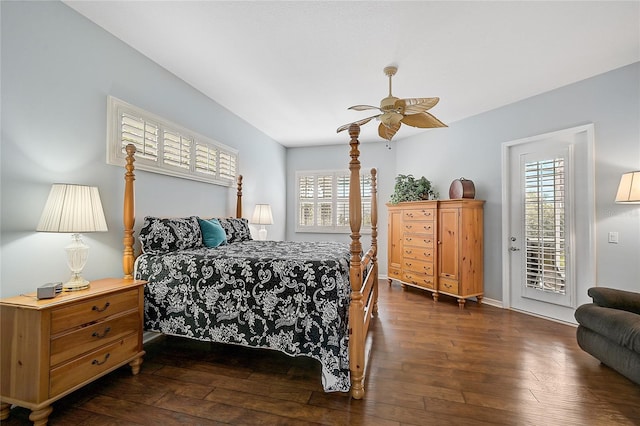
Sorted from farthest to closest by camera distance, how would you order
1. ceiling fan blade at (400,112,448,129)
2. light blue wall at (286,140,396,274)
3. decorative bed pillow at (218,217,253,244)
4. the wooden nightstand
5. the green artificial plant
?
1. light blue wall at (286,140,396,274)
2. the green artificial plant
3. decorative bed pillow at (218,217,253,244)
4. ceiling fan blade at (400,112,448,129)
5. the wooden nightstand

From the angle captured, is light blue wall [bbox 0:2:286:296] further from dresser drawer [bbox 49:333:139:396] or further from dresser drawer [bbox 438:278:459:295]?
dresser drawer [bbox 438:278:459:295]

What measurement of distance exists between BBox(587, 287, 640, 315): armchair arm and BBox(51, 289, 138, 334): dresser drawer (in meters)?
3.86

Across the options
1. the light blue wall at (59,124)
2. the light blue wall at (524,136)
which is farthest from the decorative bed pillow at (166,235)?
the light blue wall at (524,136)

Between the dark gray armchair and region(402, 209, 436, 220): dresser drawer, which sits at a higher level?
region(402, 209, 436, 220): dresser drawer

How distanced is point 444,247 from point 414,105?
233 cm

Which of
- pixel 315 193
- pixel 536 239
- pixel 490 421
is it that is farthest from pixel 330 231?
pixel 490 421

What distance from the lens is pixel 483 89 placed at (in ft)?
11.4

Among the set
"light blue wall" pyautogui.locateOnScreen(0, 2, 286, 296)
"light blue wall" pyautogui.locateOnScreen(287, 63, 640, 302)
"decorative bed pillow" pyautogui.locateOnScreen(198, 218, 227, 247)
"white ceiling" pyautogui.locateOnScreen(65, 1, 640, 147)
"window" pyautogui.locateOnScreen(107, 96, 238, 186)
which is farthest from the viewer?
"decorative bed pillow" pyautogui.locateOnScreen(198, 218, 227, 247)

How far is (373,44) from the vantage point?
2551 mm

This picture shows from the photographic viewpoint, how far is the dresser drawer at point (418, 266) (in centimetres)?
427

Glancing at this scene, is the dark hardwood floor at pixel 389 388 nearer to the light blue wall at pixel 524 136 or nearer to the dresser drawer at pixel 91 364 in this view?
the dresser drawer at pixel 91 364

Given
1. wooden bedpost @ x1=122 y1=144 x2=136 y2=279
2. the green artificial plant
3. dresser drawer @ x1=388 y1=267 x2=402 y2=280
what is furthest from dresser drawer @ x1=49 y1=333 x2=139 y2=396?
the green artificial plant

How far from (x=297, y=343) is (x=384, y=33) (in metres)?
2.58

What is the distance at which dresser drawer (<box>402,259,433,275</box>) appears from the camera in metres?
4.27
